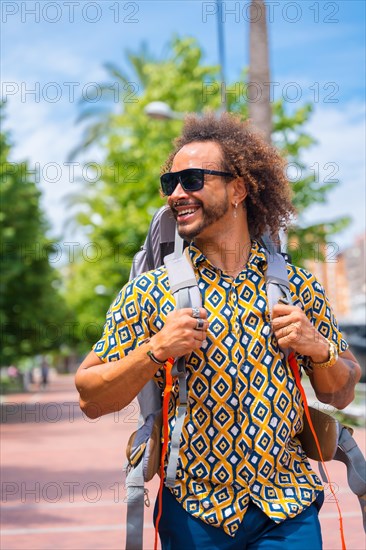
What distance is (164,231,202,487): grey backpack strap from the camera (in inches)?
111

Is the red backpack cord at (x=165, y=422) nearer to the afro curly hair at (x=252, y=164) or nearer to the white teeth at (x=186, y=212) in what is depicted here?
the white teeth at (x=186, y=212)

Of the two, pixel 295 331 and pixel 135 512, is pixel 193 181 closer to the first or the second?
pixel 295 331

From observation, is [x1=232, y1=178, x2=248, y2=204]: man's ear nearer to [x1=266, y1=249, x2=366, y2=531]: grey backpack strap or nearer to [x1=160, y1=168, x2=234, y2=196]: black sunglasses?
[x1=160, y1=168, x2=234, y2=196]: black sunglasses

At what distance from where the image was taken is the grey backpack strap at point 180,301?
283cm

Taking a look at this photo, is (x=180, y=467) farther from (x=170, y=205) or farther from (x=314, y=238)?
(x=314, y=238)

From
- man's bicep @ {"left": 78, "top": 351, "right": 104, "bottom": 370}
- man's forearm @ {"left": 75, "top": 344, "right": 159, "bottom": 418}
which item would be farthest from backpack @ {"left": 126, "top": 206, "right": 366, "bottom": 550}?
man's bicep @ {"left": 78, "top": 351, "right": 104, "bottom": 370}

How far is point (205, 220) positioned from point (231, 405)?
576 millimetres

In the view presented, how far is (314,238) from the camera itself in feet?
98.3

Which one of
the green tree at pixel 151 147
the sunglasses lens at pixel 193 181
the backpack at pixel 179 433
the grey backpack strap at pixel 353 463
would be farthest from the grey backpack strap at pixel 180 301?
the green tree at pixel 151 147

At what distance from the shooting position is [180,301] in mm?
2869

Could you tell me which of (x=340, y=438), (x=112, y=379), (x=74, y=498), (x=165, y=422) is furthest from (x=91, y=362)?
(x=74, y=498)

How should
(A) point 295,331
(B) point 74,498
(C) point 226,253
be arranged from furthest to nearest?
(B) point 74,498 → (C) point 226,253 → (A) point 295,331

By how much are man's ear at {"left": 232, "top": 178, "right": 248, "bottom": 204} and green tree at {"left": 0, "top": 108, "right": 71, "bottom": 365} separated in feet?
87.9

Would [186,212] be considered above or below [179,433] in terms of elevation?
above
